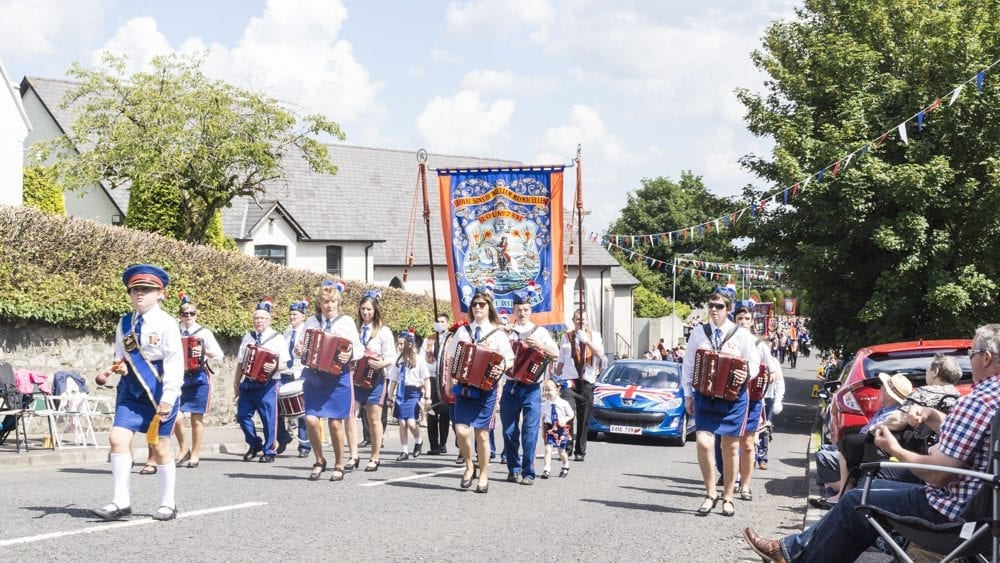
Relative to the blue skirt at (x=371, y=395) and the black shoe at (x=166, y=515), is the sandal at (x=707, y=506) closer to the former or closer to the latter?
the black shoe at (x=166, y=515)

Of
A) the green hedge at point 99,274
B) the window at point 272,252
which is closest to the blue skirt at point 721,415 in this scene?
the green hedge at point 99,274

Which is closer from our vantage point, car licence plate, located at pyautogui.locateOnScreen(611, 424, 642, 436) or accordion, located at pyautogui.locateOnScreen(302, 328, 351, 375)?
accordion, located at pyautogui.locateOnScreen(302, 328, 351, 375)

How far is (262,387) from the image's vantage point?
44.5 ft

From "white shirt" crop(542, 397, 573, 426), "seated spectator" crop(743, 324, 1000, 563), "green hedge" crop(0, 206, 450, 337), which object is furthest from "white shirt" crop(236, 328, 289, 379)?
"seated spectator" crop(743, 324, 1000, 563)

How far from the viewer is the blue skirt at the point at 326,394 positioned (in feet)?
37.4

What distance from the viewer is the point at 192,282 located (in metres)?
20.4

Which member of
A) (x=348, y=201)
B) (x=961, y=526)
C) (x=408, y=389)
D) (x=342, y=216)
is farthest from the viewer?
(x=348, y=201)

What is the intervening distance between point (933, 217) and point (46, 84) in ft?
107

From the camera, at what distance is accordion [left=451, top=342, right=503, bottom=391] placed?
424 inches

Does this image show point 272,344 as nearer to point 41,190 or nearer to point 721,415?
point 721,415

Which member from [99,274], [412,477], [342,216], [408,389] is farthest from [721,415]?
[342,216]

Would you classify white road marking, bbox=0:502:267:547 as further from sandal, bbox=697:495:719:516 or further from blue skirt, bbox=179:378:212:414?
sandal, bbox=697:495:719:516

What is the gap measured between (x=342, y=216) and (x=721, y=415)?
3860cm

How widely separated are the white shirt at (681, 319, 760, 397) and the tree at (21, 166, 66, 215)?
27.8 meters
